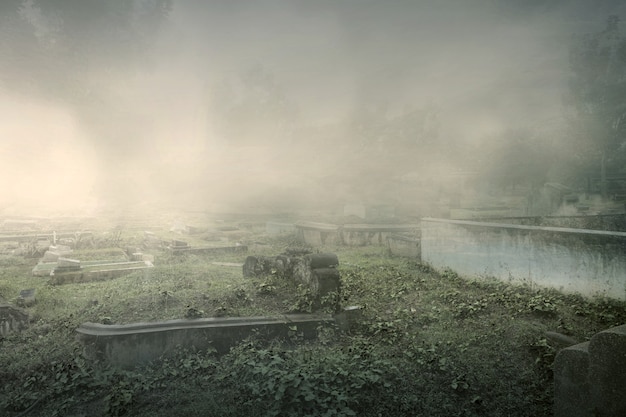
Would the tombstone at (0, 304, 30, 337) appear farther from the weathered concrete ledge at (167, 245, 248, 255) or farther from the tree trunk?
the tree trunk

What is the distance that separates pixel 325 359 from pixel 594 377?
8.69 feet

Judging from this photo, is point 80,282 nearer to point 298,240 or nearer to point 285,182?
point 298,240

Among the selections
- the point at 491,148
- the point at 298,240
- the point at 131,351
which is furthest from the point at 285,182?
the point at 131,351

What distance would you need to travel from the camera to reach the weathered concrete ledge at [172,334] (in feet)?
15.7

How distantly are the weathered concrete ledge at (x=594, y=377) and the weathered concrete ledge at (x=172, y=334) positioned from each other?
10.3 feet

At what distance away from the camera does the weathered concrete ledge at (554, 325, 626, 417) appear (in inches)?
111

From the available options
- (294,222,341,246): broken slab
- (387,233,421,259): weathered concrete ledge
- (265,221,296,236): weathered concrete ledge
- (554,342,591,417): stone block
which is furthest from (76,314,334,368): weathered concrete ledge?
(265,221,296,236): weathered concrete ledge

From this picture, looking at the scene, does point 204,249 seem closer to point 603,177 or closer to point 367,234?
point 367,234

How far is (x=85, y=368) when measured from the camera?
14.6 feet

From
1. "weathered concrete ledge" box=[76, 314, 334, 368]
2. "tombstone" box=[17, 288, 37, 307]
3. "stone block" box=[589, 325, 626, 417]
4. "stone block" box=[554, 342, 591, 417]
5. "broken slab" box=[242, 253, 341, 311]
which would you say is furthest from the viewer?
"tombstone" box=[17, 288, 37, 307]

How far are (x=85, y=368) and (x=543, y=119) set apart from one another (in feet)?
71.7

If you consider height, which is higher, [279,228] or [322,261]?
[322,261]

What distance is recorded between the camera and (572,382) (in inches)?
128

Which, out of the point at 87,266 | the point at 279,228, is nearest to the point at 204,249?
the point at 87,266
